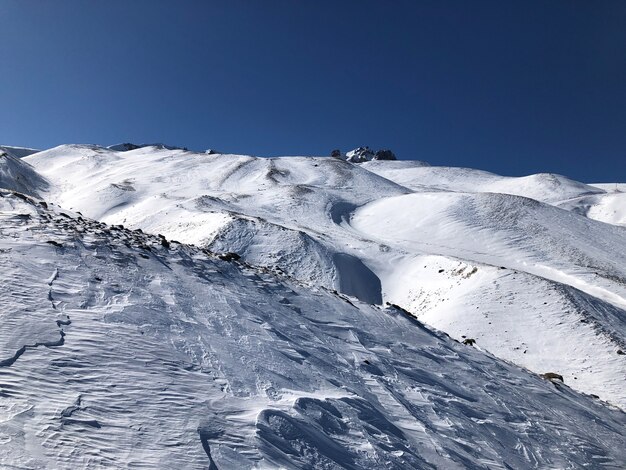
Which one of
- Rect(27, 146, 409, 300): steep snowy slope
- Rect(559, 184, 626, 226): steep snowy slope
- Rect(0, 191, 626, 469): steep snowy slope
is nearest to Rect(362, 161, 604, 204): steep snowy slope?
Rect(559, 184, 626, 226): steep snowy slope

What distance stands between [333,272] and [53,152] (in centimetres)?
8497

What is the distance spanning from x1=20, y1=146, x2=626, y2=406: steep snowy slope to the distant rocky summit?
76.0 meters

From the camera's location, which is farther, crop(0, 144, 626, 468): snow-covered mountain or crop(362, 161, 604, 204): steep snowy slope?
crop(362, 161, 604, 204): steep snowy slope

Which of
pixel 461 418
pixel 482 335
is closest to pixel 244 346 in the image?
pixel 461 418

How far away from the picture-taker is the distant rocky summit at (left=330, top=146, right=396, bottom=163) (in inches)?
5482

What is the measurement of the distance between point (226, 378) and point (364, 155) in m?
145

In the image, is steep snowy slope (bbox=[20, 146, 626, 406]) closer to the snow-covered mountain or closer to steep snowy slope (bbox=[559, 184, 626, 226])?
the snow-covered mountain

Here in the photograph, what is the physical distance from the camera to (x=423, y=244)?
3419 centimetres

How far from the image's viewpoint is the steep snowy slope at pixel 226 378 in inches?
200

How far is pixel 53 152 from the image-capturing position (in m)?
87.4

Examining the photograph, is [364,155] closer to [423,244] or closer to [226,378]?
[423,244]

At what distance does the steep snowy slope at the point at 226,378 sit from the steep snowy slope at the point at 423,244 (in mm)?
7213

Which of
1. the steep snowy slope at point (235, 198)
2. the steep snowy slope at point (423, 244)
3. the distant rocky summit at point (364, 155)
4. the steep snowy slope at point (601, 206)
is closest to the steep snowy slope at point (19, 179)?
the steep snowy slope at point (235, 198)

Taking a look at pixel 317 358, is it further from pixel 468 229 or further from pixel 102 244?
pixel 468 229
